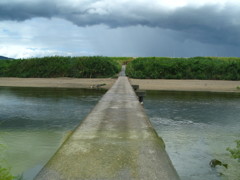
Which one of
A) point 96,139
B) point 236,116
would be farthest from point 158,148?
point 236,116

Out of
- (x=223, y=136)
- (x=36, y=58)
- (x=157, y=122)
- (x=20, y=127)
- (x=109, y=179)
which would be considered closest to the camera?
(x=109, y=179)

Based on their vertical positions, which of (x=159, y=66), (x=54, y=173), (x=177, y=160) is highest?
(x=159, y=66)

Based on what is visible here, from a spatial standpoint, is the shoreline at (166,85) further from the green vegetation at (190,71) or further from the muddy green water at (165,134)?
the muddy green water at (165,134)

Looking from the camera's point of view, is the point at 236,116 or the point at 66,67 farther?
the point at 66,67

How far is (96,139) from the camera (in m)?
4.66

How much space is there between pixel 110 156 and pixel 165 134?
21.1 feet

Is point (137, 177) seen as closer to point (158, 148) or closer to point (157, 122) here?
point (158, 148)

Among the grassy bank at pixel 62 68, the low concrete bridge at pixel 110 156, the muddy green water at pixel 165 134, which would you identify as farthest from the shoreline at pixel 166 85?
the low concrete bridge at pixel 110 156

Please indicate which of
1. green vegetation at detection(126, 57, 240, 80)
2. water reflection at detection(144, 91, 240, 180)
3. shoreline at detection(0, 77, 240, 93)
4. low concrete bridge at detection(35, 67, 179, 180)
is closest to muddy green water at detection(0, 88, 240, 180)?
water reflection at detection(144, 91, 240, 180)

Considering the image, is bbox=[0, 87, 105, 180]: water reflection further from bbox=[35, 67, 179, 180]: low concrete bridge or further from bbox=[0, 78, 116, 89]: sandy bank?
bbox=[0, 78, 116, 89]: sandy bank

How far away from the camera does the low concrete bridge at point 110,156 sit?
3168mm

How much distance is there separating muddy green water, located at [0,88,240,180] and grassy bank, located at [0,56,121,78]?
84.3ft

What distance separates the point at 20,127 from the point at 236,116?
35.8ft

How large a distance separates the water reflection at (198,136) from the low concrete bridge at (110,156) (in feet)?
6.76
